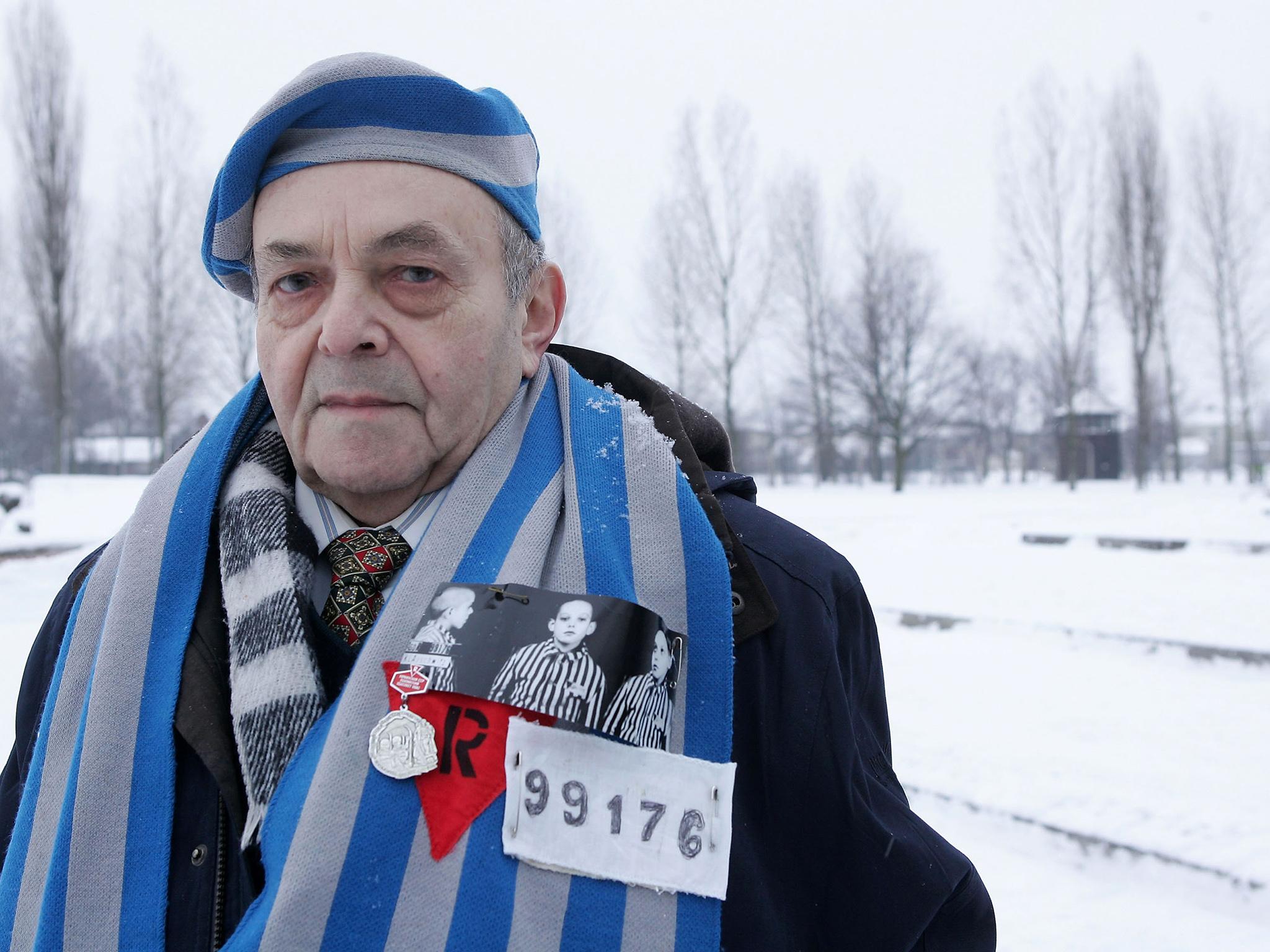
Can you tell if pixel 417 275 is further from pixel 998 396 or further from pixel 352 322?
pixel 998 396

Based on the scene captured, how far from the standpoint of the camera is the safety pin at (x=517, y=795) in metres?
1.10

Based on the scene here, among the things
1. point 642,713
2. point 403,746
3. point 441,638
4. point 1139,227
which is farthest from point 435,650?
point 1139,227

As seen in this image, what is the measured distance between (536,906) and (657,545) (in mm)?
524

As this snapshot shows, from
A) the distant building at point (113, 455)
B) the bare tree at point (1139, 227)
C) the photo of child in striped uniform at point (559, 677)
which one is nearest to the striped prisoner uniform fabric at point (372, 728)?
the photo of child in striped uniform at point (559, 677)

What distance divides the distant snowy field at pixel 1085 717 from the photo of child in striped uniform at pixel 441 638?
2.40 meters

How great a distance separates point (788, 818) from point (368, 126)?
4.06ft

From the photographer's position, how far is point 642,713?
1149mm

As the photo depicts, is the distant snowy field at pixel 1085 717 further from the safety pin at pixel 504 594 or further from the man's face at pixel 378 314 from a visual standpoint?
the man's face at pixel 378 314

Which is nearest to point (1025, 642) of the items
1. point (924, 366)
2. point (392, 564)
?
point (392, 564)

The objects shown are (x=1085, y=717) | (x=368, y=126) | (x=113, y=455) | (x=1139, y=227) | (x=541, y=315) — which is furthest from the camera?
(x=113, y=455)

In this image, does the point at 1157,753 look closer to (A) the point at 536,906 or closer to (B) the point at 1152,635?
(B) the point at 1152,635

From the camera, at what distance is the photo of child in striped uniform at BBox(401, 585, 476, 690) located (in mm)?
1140

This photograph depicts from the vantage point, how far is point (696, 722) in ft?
4.00

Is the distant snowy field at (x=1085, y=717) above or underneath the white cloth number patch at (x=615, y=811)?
underneath
